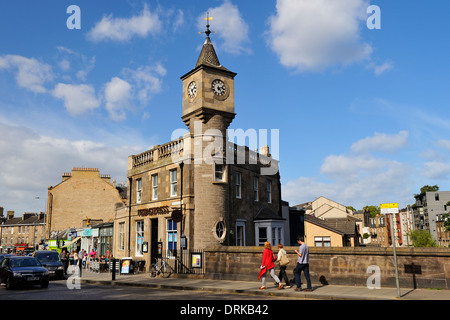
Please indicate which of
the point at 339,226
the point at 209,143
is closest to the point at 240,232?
the point at 209,143

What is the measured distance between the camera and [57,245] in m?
42.1

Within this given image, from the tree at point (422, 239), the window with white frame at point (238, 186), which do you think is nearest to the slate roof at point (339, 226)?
the window with white frame at point (238, 186)

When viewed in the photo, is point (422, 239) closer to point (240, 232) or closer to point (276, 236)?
point (276, 236)

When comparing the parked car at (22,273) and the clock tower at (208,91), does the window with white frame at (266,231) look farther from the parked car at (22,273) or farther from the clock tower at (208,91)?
the parked car at (22,273)

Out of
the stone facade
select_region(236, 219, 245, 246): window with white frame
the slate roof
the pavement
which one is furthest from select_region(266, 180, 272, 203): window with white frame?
the stone facade

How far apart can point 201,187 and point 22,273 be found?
10411 mm

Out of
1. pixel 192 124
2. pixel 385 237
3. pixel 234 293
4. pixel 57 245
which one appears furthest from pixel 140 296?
pixel 385 237

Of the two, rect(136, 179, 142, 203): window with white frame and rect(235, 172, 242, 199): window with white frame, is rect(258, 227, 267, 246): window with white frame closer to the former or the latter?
rect(235, 172, 242, 199): window with white frame

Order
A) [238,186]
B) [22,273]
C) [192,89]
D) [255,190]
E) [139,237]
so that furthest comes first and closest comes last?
1. [255,190]
2. [139,237]
3. [238,186]
4. [192,89]
5. [22,273]

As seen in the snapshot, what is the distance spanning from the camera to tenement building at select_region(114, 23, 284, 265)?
23.4 m

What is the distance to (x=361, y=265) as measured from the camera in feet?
48.0

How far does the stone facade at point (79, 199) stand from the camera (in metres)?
55.3

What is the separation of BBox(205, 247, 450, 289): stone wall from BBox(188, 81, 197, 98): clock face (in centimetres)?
1097

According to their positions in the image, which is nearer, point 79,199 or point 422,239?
point 79,199
